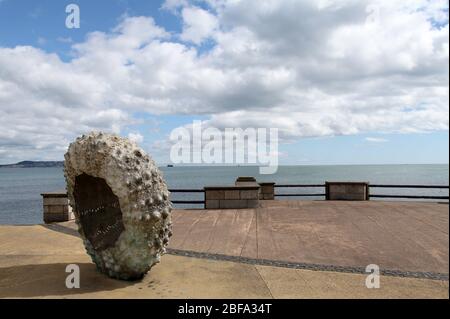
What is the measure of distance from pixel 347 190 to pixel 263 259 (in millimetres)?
10348

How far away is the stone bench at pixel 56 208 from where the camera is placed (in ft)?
39.7

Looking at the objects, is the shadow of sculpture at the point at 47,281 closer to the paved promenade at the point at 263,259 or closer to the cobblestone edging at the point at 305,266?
the paved promenade at the point at 263,259

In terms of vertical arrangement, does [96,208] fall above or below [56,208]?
above

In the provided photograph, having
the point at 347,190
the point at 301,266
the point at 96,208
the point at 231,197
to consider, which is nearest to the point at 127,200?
the point at 96,208

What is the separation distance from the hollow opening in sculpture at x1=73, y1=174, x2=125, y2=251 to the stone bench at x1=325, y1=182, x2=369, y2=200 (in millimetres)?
11858

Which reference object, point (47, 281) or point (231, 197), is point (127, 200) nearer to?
point (47, 281)

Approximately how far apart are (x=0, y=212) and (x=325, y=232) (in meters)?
49.5

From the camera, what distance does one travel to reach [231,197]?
14164 millimetres

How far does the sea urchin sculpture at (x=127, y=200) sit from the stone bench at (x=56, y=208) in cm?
637

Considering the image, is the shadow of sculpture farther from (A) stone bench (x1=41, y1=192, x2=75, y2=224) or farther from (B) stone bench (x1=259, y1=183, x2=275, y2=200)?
(B) stone bench (x1=259, y1=183, x2=275, y2=200)

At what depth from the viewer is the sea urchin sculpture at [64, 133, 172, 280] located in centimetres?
559

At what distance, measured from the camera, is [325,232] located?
9734mm
